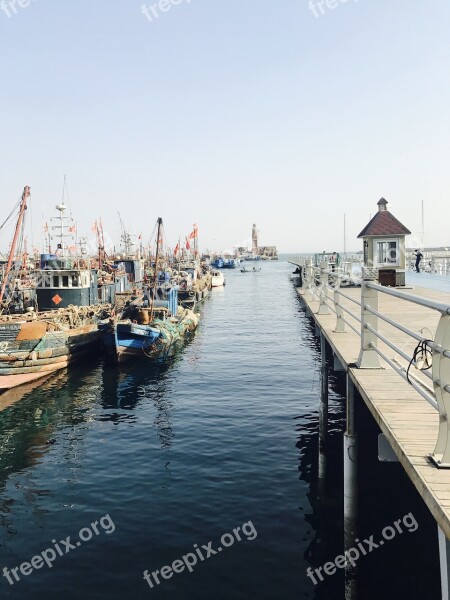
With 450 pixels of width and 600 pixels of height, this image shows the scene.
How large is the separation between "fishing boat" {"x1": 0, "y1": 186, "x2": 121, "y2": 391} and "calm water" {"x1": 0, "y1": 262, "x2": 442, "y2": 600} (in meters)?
2.25

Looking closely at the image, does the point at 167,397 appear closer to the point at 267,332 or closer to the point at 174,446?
the point at 174,446

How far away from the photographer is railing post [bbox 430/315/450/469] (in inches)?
173

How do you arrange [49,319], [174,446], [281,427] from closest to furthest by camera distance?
1. [174,446]
2. [281,427]
3. [49,319]

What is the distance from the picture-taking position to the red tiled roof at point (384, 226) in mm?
26156

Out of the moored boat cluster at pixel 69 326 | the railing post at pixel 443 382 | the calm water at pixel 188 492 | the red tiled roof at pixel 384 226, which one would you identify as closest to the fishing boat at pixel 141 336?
the moored boat cluster at pixel 69 326

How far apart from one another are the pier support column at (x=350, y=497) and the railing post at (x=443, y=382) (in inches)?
139

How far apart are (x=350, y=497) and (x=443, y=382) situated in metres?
4.31

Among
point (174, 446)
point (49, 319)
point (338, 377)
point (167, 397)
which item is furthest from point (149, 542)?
point (49, 319)

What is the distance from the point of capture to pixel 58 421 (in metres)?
18.2

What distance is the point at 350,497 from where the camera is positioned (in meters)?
7.89

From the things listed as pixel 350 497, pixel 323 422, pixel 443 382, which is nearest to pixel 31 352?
pixel 323 422

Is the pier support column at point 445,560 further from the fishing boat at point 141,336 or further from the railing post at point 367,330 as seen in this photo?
the fishing boat at point 141,336

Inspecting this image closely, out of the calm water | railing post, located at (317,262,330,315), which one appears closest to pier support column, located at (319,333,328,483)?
the calm water

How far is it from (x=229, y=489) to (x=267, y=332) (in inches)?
1003
